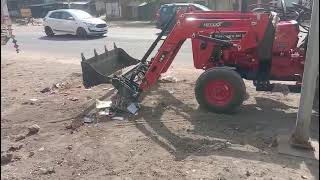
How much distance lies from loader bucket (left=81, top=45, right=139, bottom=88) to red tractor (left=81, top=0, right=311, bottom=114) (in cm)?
2

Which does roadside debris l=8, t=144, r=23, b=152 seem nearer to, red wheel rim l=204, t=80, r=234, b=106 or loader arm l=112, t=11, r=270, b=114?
loader arm l=112, t=11, r=270, b=114

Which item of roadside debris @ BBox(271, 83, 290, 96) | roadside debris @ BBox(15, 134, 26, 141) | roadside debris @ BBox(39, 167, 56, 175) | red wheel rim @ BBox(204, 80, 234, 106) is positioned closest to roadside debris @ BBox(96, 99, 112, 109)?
roadside debris @ BBox(15, 134, 26, 141)

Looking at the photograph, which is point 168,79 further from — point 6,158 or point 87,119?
point 6,158

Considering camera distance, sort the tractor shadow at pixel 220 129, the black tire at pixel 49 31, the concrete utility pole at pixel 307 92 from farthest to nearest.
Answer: the black tire at pixel 49 31 → the tractor shadow at pixel 220 129 → the concrete utility pole at pixel 307 92

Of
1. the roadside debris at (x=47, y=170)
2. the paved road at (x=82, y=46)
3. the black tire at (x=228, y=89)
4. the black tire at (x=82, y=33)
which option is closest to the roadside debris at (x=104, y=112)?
the black tire at (x=228, y=89)

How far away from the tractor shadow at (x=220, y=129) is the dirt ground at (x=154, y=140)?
14 mm

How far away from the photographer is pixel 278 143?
6.19 m

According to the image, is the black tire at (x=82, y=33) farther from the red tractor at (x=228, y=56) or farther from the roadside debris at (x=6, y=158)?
the roadside debris at (x=6, y=158)

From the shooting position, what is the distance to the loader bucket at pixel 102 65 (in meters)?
8.30

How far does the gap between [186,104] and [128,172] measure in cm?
325

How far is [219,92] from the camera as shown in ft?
25.1

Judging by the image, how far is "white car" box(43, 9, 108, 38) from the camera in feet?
77.4

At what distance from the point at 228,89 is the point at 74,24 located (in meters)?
18.0

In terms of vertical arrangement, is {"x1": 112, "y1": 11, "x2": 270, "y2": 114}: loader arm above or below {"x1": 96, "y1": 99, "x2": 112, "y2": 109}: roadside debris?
above
